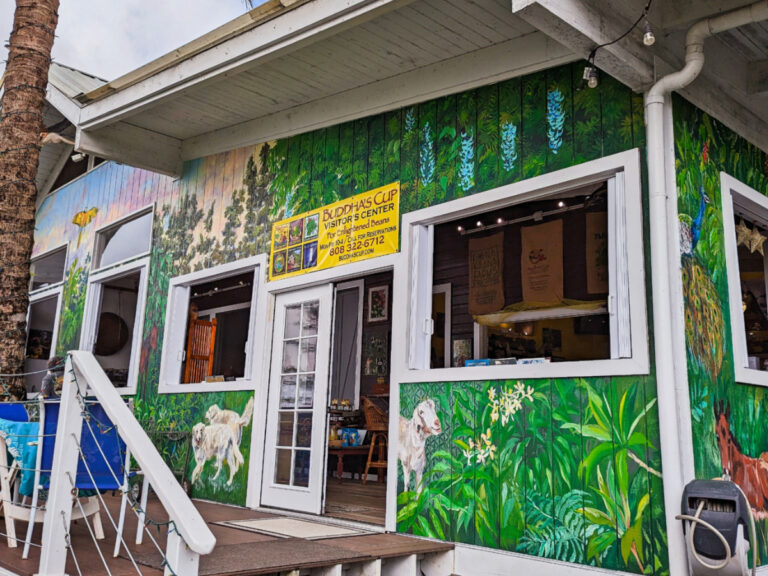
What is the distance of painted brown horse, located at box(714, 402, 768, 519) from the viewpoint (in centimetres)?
356

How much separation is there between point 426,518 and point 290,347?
2.00 metres

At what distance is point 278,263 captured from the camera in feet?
19.1

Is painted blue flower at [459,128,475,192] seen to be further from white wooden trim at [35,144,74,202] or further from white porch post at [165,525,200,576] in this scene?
white wooden trim at [35,144,74,202]

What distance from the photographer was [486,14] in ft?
13.2

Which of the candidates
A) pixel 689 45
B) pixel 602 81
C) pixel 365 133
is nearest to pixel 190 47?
pixel 365 133

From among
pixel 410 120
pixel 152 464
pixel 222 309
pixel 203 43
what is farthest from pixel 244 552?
pixel 222 309

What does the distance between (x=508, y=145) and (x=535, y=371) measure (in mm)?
1417

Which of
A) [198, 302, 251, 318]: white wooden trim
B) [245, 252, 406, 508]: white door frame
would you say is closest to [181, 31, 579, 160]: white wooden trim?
[245, 252, 406, 508]: white door frame

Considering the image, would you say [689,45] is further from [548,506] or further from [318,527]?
[318,527]

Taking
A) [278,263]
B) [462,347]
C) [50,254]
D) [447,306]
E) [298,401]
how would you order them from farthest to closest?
[50,254]
[447,306]
[462,347]
[278,263]
[298,401]

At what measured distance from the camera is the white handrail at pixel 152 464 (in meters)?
2.37

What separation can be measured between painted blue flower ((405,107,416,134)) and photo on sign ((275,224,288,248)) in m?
1.49

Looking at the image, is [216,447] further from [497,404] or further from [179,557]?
[179,557]

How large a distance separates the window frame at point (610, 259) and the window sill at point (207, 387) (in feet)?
6.11
